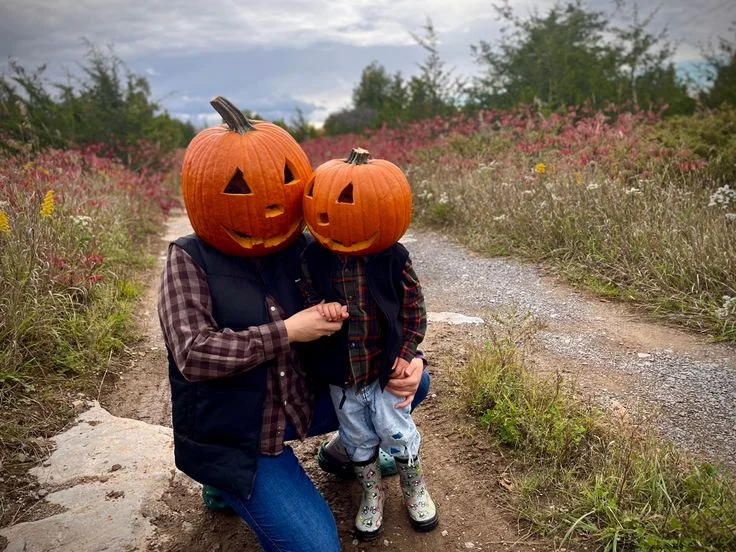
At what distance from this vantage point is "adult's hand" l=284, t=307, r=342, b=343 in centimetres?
183

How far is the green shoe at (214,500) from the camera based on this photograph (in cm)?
230

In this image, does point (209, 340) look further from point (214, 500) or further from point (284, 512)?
point (214, 500)

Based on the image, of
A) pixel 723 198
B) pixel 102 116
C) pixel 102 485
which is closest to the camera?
pixel 102 485

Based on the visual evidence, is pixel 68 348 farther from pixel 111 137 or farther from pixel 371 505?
pixel 111 137

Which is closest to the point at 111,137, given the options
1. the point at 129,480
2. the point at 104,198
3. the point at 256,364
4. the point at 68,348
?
the point at 104,198

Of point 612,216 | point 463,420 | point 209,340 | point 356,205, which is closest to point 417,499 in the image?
point 463,420

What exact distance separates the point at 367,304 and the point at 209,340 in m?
0.56

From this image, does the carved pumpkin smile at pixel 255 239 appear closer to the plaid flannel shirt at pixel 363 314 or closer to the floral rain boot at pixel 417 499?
the plaid flannel shirt at pixel 363 314

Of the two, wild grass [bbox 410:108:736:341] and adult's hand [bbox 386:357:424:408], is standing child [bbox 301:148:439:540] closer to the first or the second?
adult's hand [bbox 386:357:424:408]

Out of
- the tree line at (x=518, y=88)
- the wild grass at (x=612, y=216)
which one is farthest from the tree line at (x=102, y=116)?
the wild grass at (x=612, y=216)

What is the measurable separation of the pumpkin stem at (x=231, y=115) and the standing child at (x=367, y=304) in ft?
0.97

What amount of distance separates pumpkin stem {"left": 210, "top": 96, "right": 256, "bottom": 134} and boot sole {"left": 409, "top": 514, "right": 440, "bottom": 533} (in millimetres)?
1619

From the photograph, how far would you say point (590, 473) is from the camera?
2.28m

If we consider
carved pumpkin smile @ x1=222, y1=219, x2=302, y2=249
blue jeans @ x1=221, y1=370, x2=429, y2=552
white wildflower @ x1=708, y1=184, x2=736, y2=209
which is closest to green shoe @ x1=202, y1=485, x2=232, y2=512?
blue jeans @ x1=221, y1=370, x2=429, y2=552
